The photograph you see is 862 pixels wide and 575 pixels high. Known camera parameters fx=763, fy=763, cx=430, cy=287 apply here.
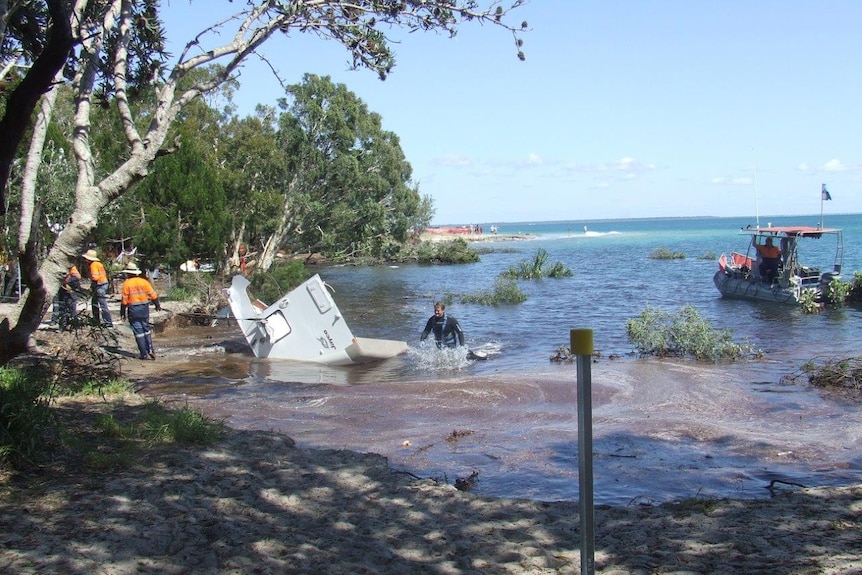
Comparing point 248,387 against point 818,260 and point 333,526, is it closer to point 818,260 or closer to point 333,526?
point 333,526

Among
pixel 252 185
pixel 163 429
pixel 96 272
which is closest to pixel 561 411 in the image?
pixel 163 429

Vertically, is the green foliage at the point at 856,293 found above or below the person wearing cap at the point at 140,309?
below

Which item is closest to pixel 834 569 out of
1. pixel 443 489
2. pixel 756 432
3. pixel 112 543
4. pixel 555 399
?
pixel 443 489

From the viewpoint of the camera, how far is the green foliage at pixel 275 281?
2320cm

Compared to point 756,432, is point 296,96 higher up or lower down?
higher up

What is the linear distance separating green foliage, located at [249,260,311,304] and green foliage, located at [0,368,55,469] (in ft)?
52.8

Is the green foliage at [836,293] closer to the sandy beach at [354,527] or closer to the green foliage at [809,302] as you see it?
the green foliage at [809,302]

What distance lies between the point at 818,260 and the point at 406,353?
44381mm

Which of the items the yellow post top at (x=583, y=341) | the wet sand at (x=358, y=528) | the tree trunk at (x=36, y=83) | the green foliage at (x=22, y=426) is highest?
the tree trunk at (x=36, y=83)

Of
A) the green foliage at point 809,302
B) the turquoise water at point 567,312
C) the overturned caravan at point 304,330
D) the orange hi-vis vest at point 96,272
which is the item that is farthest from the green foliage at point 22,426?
the green foliage at point 809,302

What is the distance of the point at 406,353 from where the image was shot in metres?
16.8

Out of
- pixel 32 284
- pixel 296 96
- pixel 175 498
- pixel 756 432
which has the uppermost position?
pixel 296 96

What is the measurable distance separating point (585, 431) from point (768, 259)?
25624 millimetres

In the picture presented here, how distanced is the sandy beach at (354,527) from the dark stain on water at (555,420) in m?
1.06
